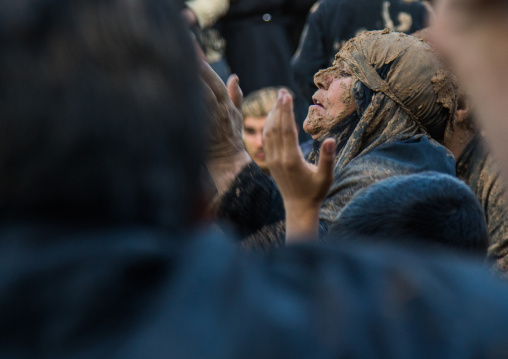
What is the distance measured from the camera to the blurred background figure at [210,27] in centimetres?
478

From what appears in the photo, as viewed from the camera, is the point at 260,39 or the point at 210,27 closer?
the point at 210,27

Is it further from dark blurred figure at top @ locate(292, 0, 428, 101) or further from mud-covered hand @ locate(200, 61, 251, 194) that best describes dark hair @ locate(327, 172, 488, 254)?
dark blurred figure at top @ locate(292, 0, 428, 101)

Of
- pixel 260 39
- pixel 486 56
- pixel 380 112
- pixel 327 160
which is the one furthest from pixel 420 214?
pixel 260 39

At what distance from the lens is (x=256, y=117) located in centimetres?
482

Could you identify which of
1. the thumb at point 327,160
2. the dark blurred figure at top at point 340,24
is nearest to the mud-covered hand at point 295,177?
the thumb at point 327,160

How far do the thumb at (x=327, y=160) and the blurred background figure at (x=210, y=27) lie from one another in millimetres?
2982

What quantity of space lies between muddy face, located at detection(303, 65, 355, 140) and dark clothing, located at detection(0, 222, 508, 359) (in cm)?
221

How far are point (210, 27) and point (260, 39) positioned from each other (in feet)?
1.35

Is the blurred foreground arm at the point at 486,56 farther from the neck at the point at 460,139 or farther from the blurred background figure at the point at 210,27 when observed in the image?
the blurred background figure at the point at 210,27

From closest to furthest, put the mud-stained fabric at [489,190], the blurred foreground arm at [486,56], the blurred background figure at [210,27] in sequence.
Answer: the blurred foreground arm at [486,56] → the mud-stained fabric at [489,190] → the blurred background figure at [210,27]

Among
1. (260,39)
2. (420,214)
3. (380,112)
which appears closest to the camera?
(420,214)

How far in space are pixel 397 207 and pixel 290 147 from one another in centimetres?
41

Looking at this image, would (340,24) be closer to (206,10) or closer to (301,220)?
(206,10)

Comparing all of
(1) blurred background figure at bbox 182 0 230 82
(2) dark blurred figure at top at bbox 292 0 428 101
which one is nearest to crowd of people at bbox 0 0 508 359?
(2) dark blurred figure at top at bbox 292 0 428 101
